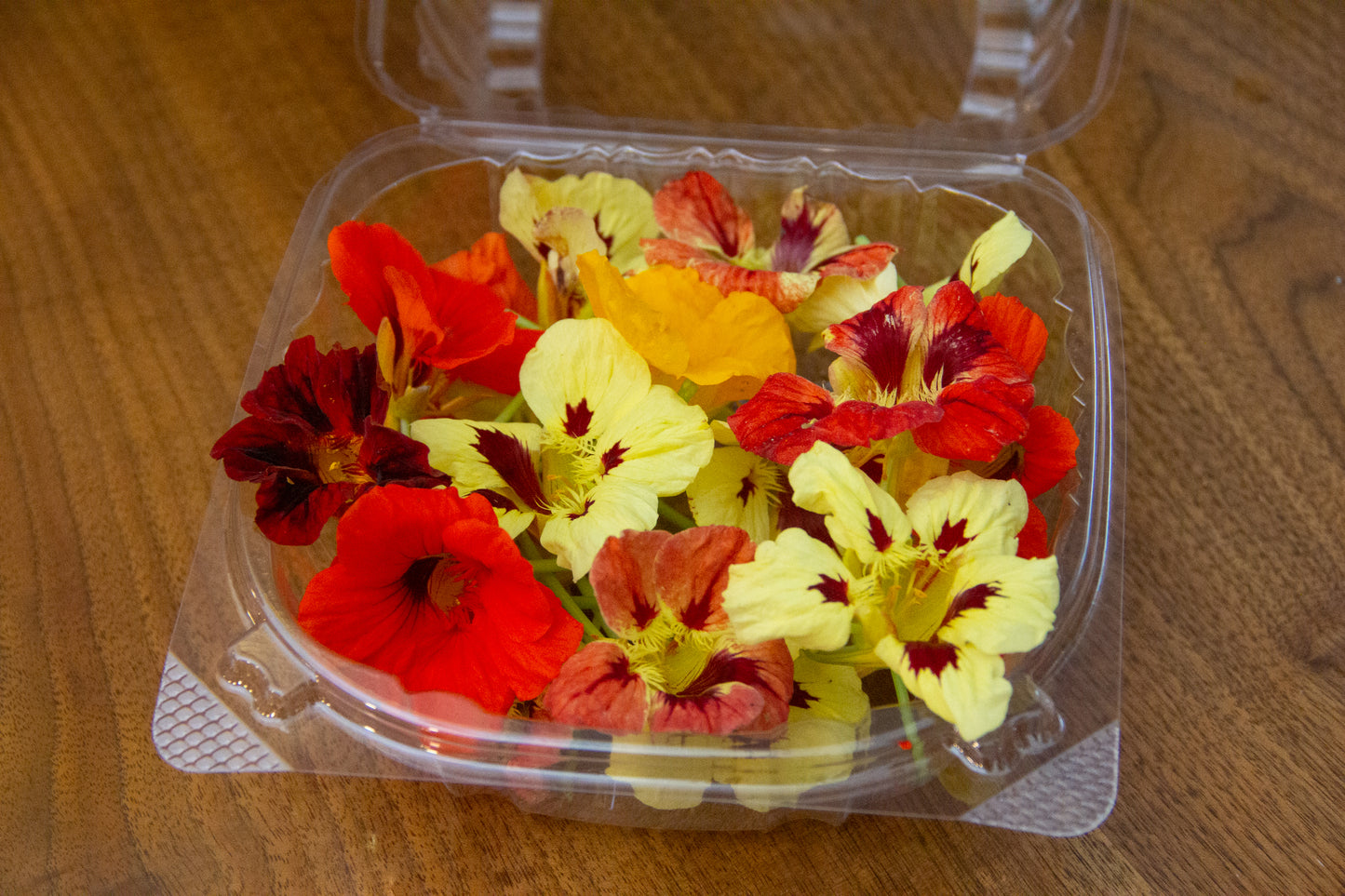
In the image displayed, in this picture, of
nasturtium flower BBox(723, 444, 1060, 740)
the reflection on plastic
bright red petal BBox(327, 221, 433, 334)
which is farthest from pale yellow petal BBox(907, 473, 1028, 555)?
the reflection on plastic

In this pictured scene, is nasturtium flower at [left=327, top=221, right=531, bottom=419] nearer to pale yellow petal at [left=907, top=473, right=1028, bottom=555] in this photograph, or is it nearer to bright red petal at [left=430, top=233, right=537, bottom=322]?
bright red petal at [left=430, top=233, right=537, bottom=322]

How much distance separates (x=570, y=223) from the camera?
0.48 m

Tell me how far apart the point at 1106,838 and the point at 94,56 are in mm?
742

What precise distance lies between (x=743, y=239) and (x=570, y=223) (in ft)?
0.28

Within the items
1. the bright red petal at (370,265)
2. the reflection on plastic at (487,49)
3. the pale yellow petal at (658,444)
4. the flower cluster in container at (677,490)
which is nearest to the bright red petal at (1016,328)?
the flower cluster in container at (677,490)

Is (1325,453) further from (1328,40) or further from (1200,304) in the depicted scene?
(1328,40)

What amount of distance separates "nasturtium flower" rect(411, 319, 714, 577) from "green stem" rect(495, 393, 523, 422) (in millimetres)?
37

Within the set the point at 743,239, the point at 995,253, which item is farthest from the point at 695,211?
the point at 995,253

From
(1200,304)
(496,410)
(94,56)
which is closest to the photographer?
(496,410)

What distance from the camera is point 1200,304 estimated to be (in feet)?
2.01

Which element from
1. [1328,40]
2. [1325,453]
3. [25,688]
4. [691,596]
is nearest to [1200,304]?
[1325,453]

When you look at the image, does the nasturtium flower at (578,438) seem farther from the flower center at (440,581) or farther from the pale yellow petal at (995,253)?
the pale yellow petal at (995,253)

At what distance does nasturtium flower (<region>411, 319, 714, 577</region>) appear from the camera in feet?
1.30

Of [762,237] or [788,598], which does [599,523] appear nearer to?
[788,598]
